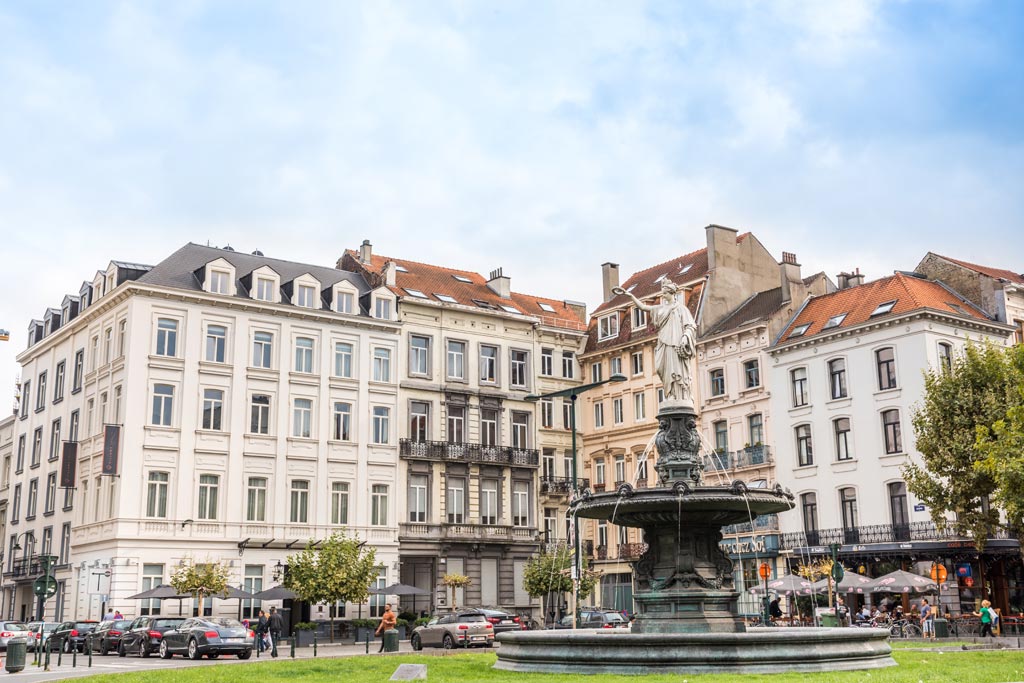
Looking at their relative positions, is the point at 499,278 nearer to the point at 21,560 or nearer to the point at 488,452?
the point at 488,452

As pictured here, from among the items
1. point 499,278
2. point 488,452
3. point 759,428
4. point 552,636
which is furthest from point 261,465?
point 552,636

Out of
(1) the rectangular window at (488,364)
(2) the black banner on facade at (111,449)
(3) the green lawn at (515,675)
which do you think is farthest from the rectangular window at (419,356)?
(3) the green lawn at (515,675)

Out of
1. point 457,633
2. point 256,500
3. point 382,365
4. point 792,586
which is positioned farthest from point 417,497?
point 792,586

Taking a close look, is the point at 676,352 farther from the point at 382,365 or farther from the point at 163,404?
the point at 382,365

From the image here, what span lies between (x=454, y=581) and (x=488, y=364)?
11467mm

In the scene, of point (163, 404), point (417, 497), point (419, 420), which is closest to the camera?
point (163, 404)

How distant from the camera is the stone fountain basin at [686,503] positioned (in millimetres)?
18953

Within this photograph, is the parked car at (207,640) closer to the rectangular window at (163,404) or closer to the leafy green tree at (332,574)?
the leafy green tree at (332,574)

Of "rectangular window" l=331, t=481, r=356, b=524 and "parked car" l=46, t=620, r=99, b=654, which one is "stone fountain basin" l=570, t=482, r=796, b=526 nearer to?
"parked car" l=46, t=620, r=99, b=654

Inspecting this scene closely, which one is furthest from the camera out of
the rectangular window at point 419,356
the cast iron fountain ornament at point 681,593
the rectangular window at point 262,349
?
the rectangular window at point 419,356

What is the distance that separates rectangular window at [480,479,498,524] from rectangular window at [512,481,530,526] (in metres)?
1.30

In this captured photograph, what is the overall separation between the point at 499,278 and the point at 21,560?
90.9 ft

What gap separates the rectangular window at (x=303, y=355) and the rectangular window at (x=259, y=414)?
2138 millimetres

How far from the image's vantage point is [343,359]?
171 ft
